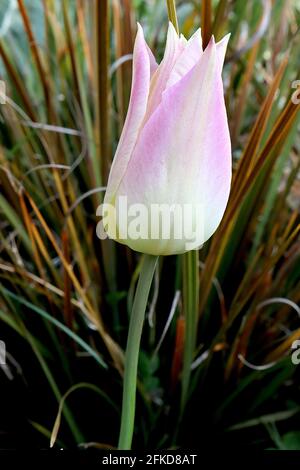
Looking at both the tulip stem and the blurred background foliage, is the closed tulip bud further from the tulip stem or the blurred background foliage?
the blurred background foliage

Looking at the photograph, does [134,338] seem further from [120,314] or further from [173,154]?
[120,314]

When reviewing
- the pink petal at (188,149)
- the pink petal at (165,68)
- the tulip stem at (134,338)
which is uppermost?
the pink petal at (165,68)

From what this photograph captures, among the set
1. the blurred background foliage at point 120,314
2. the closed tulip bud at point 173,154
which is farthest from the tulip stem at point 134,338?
the blurred background foliage at point 120,314

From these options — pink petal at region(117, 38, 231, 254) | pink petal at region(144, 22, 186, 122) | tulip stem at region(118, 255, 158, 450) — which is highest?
pink petal at region(144, 22, 186, 122)

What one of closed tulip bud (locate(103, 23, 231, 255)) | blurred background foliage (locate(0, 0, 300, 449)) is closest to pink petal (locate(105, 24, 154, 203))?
closed tulip bud (locate(103, 23, 231, 255))

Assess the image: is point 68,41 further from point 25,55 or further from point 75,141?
point 25,55

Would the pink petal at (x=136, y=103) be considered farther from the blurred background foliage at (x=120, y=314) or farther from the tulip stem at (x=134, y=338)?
the blurred background foliage at (x=120, y=314)

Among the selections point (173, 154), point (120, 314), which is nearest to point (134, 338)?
point (173, 154)

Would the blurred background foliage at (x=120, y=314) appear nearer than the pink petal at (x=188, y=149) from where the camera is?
No

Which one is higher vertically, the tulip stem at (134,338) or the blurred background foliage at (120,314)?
the blurred background foliage at (120,314)
